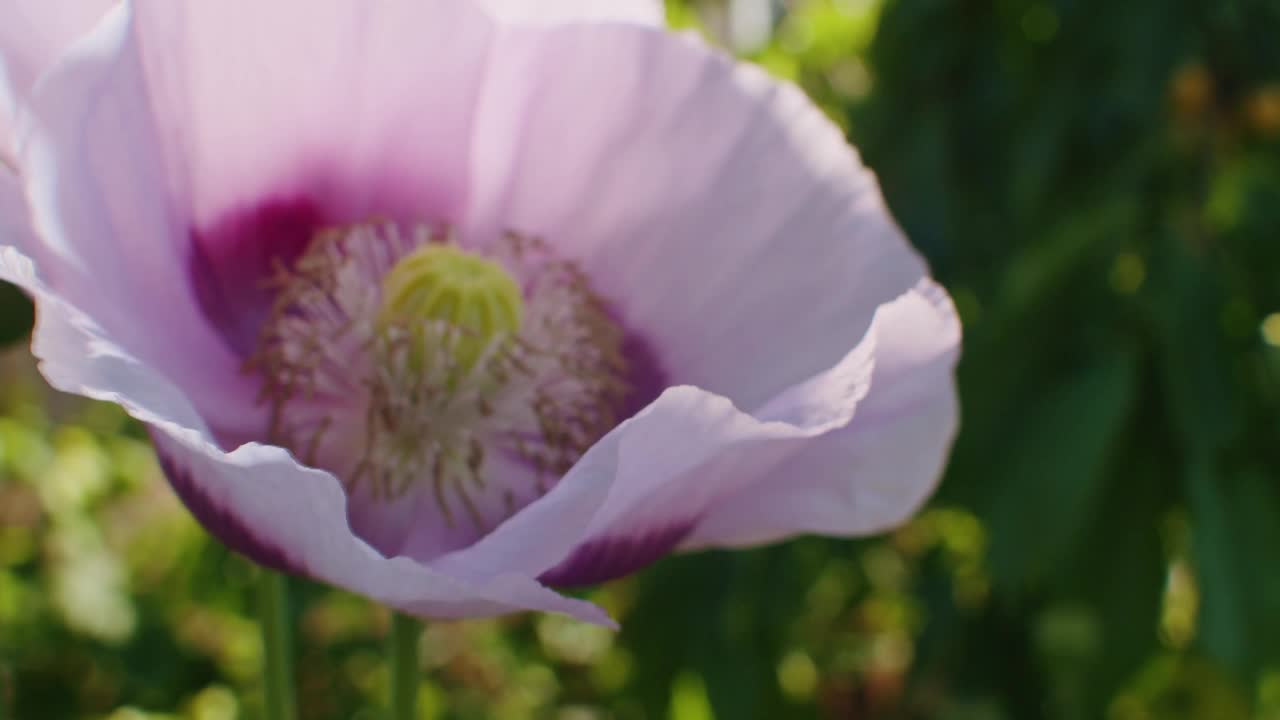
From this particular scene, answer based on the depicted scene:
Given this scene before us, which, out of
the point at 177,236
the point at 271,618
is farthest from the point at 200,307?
the point at 271,618

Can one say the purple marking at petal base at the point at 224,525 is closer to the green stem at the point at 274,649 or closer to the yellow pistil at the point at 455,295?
the green stem at the point at 274,649

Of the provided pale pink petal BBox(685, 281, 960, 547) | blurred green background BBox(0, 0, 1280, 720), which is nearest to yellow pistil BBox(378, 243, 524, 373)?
pale pink petal BBox(685, 281, 960, 547)

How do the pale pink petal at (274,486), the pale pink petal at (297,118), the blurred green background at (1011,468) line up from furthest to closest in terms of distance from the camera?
1. the blurred green background at (1011,468)
2. the pale pink petal at (297,118)
3. the pale pink petal at (274,486)

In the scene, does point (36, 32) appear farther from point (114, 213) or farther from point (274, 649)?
point (274, 649)

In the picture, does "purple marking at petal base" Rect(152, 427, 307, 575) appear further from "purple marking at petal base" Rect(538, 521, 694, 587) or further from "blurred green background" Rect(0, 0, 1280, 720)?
"blurred green background" Rect(0, 0, 1280, 720)

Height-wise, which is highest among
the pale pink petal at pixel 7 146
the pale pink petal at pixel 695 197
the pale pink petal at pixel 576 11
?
the pale pink petal at pixel 7 146

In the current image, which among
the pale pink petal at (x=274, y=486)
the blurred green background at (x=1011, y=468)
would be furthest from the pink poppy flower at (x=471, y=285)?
the blurred green background at (x=1011, y=468)

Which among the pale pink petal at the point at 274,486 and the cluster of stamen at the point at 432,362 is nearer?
the pale pink petal at the point at 274,486
